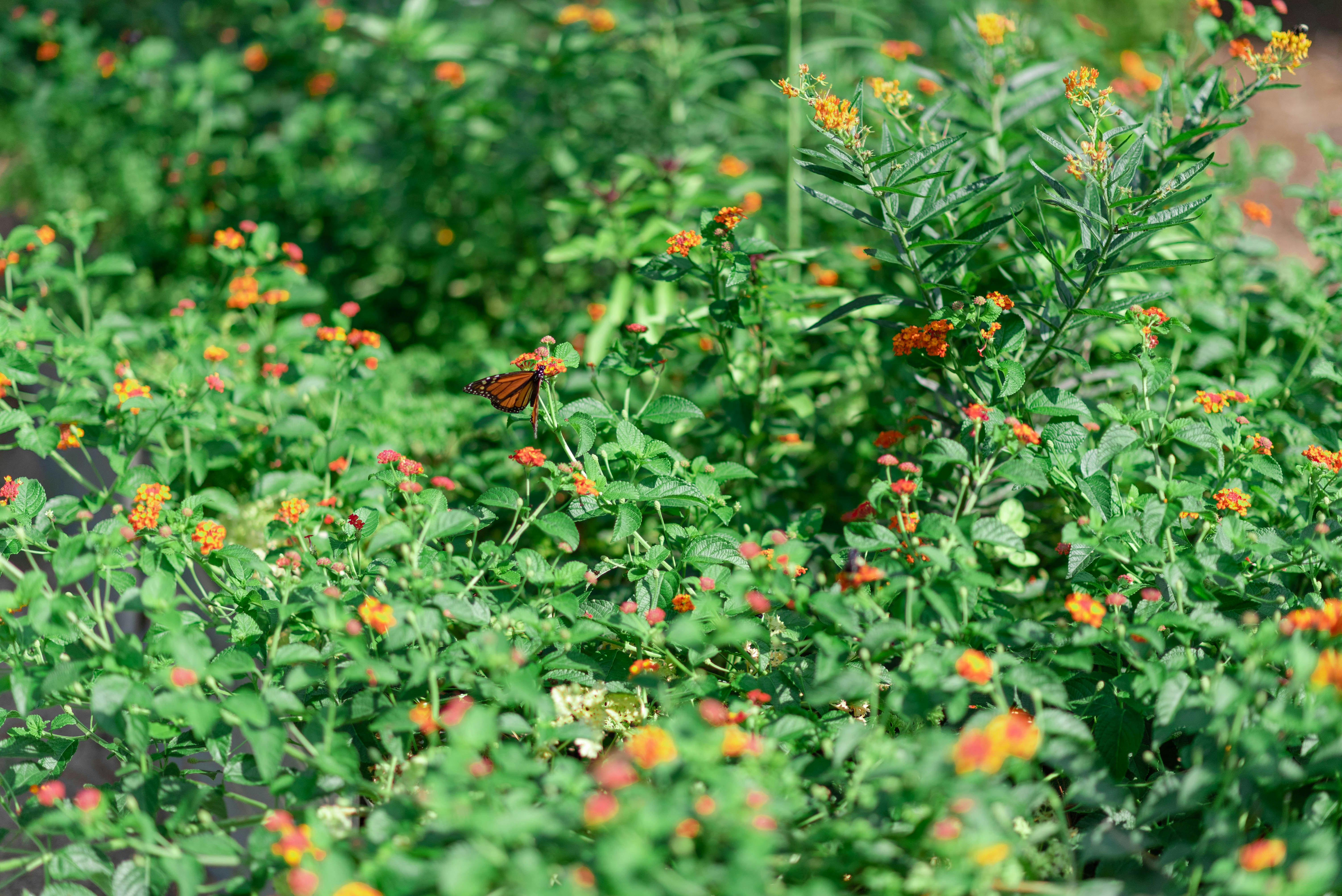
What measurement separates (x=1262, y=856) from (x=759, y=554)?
79cm

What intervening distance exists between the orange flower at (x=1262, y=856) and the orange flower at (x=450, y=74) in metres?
3.50

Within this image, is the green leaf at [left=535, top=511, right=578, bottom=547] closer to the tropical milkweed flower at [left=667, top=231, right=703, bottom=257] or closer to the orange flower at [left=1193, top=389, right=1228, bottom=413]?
the tropical milkweed flower at [left=667, top=231, right=703, bottom=257]

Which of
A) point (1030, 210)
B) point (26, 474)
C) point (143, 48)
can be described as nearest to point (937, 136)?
point (1030, 210)

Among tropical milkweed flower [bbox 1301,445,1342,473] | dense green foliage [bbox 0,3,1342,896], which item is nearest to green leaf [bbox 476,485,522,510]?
dense green foliage [bbox 0,3,1342,896]

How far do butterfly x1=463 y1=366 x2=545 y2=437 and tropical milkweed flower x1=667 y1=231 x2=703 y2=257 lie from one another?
0.40 meters

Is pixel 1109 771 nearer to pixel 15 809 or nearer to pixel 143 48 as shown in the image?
pixel 15 809

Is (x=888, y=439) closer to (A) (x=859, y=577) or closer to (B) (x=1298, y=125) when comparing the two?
(A) (x=859, y=577)

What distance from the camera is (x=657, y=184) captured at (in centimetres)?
281

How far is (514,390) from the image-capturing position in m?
1.78

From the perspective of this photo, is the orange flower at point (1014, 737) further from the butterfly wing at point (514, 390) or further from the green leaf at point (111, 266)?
the green leaf at point (111, 266)

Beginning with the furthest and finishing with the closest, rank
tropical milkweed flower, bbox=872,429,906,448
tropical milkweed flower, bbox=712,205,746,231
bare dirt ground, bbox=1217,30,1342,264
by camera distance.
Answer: bare dirt ground, bbox=1217,30,1342,264
tropical milkweed flower, bbox=872,429,906,448
tropical milkweed flower, bbox=712,205,746,231

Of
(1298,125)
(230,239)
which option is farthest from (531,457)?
(1298,125)

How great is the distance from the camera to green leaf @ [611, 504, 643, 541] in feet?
5.51

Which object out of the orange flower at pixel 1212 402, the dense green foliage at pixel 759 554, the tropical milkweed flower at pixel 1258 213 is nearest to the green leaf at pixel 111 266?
the dense green foliage at pixel 759 554
